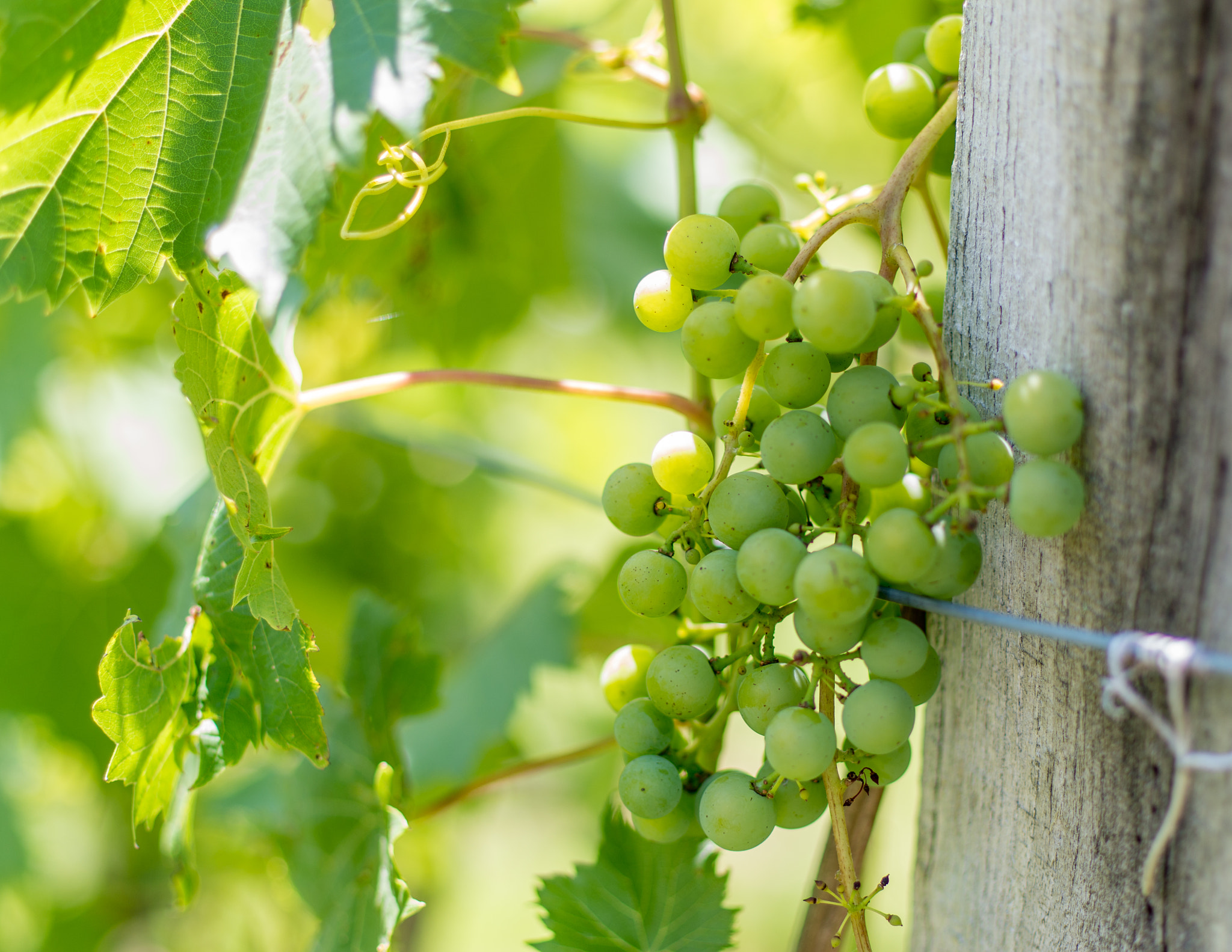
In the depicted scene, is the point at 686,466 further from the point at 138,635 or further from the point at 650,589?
the point at 138,635

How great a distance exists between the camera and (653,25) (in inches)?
37.9

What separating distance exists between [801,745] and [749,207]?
381mm

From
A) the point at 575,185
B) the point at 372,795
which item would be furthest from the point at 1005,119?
the point at 575,185

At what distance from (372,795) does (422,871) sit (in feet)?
2.37

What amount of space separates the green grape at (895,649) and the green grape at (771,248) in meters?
0.23

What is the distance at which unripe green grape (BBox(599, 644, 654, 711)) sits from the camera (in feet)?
2.07

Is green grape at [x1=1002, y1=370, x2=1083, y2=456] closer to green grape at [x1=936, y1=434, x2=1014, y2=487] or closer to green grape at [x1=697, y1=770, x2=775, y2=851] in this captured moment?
green grape at [x1=936, y1=434, x2=1014, y2=487]

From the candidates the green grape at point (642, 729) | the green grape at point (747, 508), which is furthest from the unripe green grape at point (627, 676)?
the green grape at point (747, 508)

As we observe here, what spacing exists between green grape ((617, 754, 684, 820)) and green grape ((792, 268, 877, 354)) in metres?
0.26

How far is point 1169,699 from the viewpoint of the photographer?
1.20 feet

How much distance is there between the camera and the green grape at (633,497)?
54 cm

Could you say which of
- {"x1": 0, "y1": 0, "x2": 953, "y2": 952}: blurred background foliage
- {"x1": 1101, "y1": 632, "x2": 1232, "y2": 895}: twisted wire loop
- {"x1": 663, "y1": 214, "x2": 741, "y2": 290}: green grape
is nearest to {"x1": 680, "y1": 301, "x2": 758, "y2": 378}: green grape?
{"x1": 663, "y1": 214, "x2": 741, "y2": 290}: green grape

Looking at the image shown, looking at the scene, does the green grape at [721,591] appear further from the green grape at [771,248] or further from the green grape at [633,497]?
the green grape at [771,248]

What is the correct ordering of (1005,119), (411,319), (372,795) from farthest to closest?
(411,319) → (372,795) → (1005,119)
